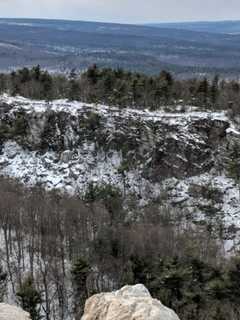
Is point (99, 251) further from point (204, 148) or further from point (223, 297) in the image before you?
point (204, 148)

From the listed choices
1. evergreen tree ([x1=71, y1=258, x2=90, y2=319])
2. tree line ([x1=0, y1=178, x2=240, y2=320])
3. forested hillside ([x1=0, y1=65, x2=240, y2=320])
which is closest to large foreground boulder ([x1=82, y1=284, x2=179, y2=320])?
forested hillside ([x1=0, y1=65, x2=240, y2=320])

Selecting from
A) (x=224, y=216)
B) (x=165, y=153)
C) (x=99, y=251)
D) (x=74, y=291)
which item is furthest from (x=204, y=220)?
(x=74, y=291)

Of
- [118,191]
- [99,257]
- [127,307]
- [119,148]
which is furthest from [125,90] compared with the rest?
[127,307]

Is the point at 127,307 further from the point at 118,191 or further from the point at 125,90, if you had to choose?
the point at 125,90

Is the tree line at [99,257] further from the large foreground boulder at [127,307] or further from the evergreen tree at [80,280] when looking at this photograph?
the large foreground boulder at [127,307]

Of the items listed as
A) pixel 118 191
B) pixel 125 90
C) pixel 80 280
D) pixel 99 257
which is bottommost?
pixel 99 257

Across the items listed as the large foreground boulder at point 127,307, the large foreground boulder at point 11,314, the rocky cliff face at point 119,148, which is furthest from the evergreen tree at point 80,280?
the rocky cliff face at point 119,148
